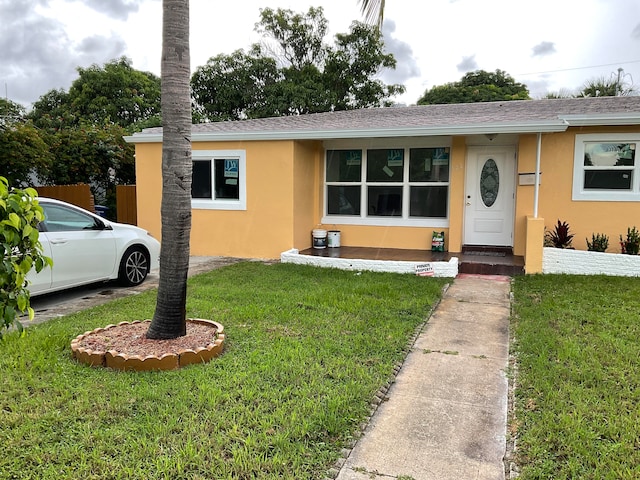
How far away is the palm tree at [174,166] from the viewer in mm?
4344

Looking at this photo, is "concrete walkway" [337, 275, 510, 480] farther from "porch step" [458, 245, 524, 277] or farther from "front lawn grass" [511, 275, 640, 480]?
"porch step" [458, 245, 524, 277]

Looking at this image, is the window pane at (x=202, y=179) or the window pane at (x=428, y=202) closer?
the window pane at (x=428, y=202)

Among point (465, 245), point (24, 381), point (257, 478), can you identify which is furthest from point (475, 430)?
point (465, 245)

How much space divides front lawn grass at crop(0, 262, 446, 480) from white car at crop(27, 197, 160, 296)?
0.98 metres

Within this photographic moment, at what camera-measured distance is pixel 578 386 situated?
149 inches

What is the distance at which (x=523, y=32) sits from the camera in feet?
42.8

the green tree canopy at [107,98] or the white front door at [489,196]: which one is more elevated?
the green tree canopy at [107,98]

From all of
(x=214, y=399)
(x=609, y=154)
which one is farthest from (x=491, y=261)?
(x=214, y=399)

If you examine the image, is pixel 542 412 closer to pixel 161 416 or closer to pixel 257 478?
pixel 257 478

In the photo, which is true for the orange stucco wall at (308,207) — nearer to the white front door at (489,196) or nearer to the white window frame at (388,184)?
the white window frame at (388,184)

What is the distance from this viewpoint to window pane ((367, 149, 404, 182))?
10.5m

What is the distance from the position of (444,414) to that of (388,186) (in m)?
7.53

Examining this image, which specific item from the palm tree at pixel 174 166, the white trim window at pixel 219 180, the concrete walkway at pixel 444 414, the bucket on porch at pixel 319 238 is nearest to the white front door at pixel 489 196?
the bucket on porch at pixel 319 238

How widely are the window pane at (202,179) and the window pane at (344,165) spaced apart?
2721 millimetres
